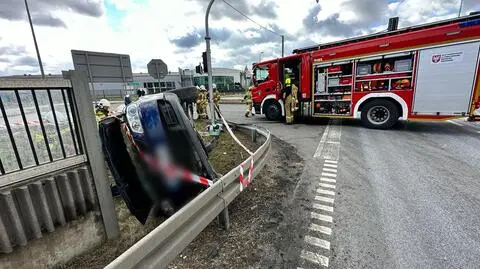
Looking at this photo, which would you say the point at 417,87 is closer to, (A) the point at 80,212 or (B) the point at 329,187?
(B) the point at 329,187

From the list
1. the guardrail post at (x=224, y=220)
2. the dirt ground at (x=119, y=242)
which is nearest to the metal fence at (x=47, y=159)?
the dirt ground at (x=119, y=242)

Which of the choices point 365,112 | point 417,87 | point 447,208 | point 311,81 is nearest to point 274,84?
point 311,81

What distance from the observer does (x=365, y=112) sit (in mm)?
8039

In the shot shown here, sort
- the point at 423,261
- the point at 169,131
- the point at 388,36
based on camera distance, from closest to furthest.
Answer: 1. the point at 423,261
2. the point at 169,131
3. the point at 388,36

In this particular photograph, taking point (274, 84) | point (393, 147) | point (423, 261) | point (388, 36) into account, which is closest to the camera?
point (423, 261)

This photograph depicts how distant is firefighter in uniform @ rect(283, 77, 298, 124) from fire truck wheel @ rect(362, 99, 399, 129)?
252 cm

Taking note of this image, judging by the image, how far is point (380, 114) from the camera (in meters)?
7.93

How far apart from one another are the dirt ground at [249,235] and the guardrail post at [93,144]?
956mm

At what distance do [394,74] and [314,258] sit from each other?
7.33 metres

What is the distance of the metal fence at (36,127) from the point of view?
6.24 feet

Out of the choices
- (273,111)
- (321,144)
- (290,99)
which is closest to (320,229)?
(321,144)

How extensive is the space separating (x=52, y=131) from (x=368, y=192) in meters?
4.14

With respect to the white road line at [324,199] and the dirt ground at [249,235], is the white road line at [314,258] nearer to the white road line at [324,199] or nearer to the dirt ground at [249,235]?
the dirt ground at [249,235]

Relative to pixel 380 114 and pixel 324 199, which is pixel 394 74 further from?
pixel 324 199
